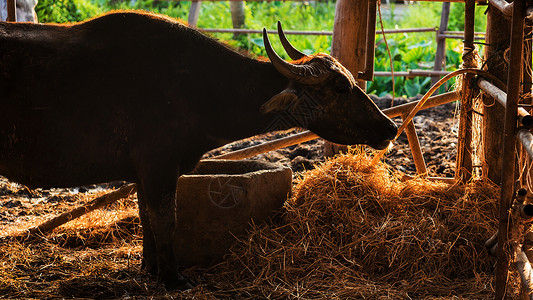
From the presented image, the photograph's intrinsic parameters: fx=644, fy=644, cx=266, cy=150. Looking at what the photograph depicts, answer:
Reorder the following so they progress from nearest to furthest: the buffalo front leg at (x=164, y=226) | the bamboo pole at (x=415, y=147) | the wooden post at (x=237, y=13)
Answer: the buffalo front leg at (x=164, y=226) < the bamboo pole at (x=415, y=147) < the wooden post at (x=237, y=13)

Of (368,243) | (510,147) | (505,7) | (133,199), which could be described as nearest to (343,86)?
(368,243)

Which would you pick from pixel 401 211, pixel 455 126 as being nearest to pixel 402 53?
pixel 455 126

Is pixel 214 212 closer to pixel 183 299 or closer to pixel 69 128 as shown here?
pixel 183 299

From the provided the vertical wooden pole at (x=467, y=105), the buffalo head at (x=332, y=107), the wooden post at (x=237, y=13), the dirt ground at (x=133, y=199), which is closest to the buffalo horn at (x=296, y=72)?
the buffalo head at (x=332, y=107)

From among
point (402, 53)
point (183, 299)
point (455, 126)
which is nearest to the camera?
point (183, 299)

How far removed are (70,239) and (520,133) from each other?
346 cm

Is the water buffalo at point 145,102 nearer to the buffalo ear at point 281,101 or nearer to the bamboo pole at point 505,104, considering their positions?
the buffalo ear at point 281,101

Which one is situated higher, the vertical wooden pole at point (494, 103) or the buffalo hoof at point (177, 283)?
the vertical wooden pole at point (494, 103)

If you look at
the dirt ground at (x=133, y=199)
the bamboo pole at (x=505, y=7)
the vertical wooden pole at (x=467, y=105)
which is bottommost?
the dirt ground at (x=133, y=199)

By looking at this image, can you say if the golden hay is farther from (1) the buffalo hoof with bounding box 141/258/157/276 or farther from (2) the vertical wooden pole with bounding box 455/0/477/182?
(2) the vertical wooden pole with bounding box 455/0/477/182

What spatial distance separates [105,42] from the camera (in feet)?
13.0

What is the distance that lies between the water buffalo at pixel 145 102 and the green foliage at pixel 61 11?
6.88 meters

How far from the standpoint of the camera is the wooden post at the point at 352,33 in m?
5.78

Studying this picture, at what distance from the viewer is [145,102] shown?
389cm
